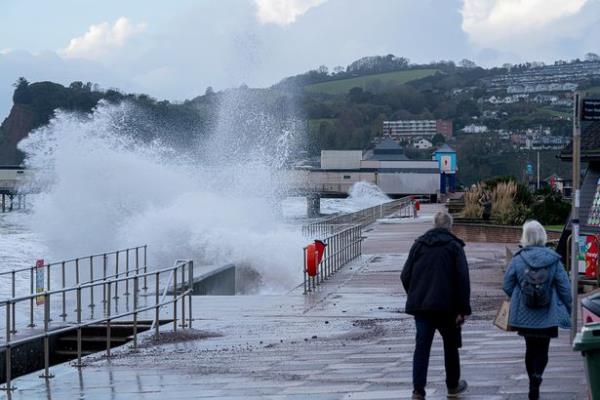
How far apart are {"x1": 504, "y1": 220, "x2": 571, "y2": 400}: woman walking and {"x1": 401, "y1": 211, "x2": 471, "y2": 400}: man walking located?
391mm

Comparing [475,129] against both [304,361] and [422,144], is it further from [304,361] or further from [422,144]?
[304,361]

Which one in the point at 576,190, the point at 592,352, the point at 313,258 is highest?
the point at 576,190

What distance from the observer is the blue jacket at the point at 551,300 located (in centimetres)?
859

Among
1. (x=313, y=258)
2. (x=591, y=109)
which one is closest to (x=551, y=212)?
(x=313, y=258)

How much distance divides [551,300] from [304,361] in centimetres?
380

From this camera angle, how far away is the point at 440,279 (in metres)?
8.84

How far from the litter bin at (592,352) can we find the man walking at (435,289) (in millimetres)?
2030

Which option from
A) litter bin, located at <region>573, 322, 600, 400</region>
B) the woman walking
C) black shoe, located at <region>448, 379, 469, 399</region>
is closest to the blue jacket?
the woman walking

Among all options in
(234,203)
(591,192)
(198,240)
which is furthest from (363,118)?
(591,192)

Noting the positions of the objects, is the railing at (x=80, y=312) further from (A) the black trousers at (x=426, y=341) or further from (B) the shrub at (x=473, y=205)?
(B) the shrub at (x=473, y=205)

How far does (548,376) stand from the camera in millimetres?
9805

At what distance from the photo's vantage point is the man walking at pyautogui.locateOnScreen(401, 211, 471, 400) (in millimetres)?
8844

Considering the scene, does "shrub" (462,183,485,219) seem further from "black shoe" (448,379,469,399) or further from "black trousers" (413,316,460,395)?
"black trousers" (413,316,460,395)

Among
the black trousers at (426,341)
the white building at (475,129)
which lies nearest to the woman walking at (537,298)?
the black trousers at (426,341)
